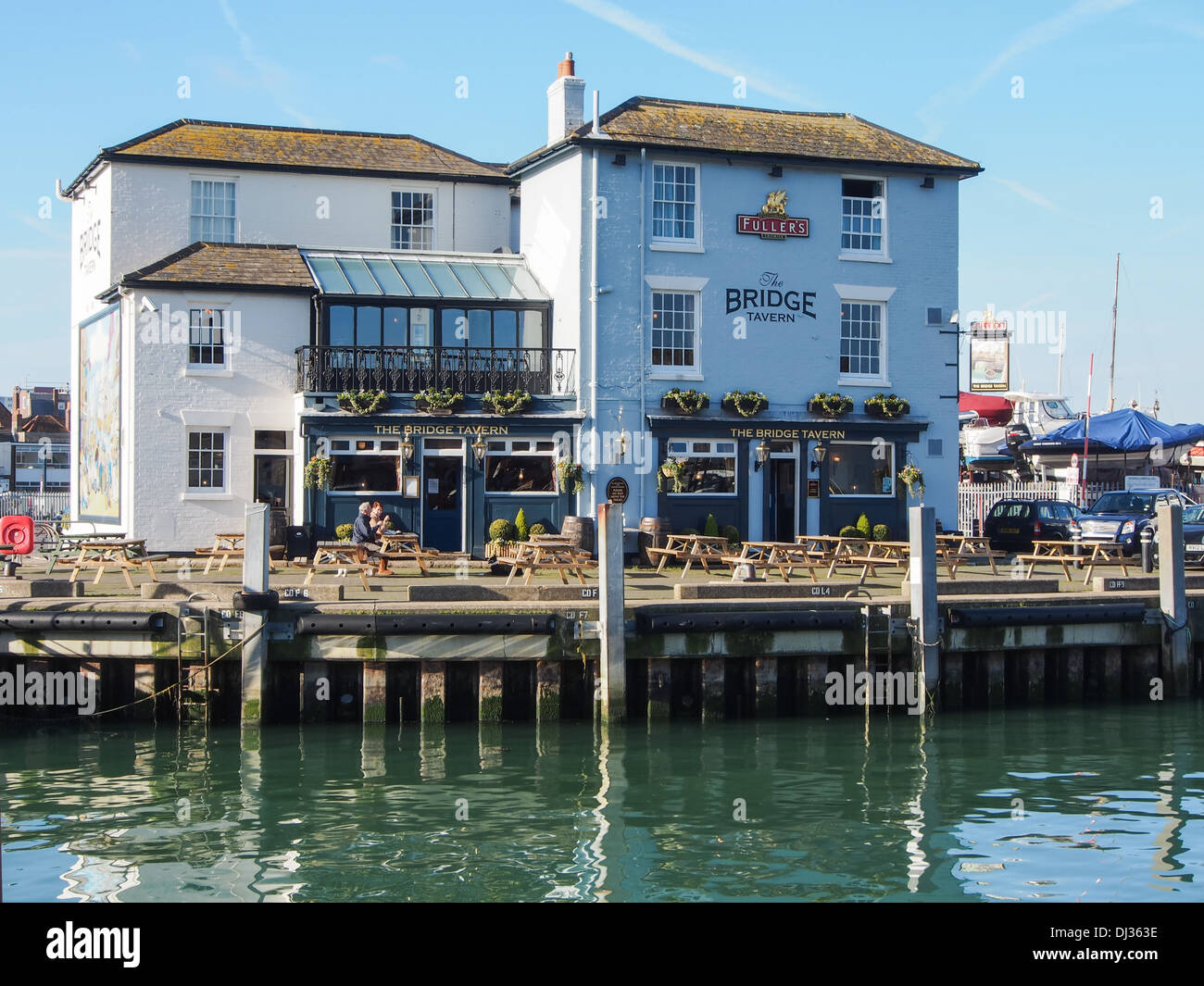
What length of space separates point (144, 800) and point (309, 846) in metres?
2.39

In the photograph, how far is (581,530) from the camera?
2734cm

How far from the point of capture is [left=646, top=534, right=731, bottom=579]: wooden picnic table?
22.5m

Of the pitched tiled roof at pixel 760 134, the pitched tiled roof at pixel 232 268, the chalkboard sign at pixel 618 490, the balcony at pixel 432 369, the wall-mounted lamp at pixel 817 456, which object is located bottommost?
the chalkboard sign at pixel 618 490

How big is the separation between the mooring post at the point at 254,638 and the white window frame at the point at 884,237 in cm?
1846

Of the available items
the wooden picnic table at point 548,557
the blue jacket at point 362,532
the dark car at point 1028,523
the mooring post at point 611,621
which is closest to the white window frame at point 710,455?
the dark car at point 1028,523

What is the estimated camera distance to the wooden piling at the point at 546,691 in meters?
17.2

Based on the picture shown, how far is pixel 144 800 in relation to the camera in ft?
44.6

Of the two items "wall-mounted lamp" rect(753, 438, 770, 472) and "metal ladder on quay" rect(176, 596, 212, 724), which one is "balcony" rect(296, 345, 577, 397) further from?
"metal ladder on quay" rect(176, 596, 212, 724)

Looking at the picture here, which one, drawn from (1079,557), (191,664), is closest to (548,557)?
(191,664)

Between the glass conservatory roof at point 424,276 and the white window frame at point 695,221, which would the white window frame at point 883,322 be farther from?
the glass conservatory roof at point 424,276

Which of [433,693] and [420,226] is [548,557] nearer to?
[433,693]

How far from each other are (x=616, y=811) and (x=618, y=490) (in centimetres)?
1663

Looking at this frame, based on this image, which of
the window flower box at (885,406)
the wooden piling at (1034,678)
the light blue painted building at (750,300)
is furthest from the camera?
the window flower box at (885,406)
